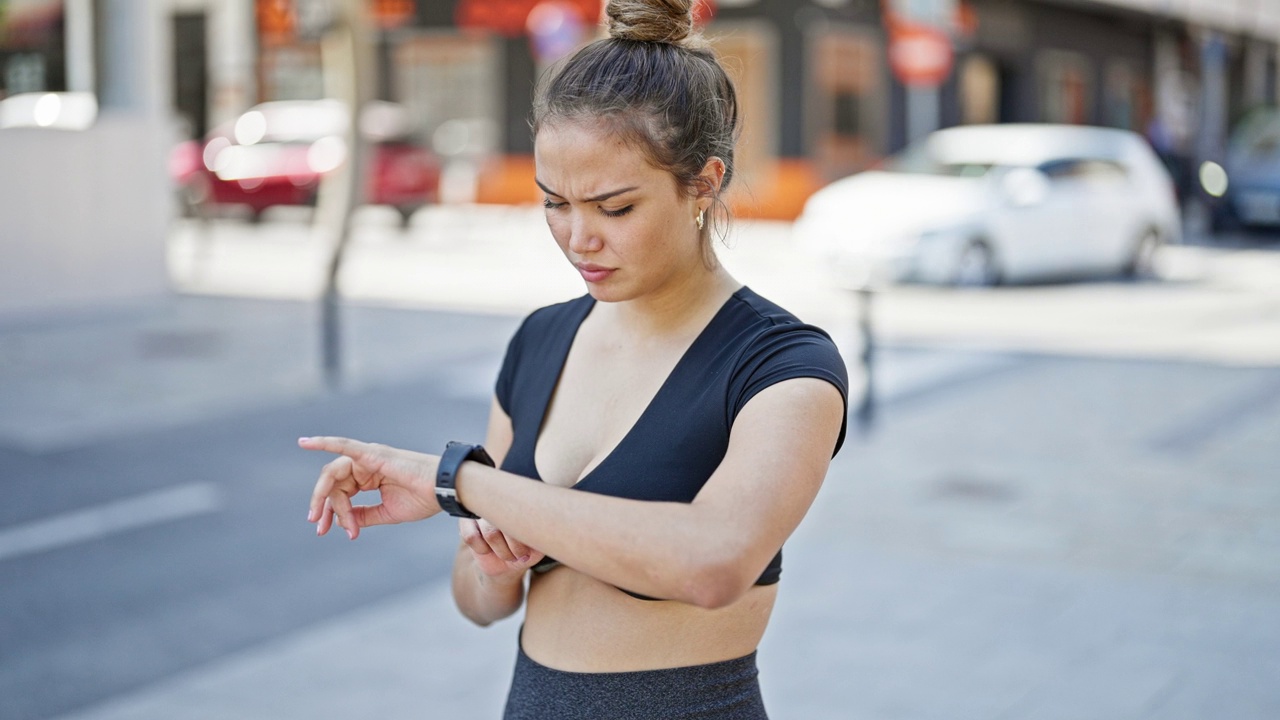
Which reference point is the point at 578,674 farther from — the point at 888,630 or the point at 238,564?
the point at 238,564

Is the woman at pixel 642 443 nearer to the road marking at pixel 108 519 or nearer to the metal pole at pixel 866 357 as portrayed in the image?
the road marking at pixel 108 519

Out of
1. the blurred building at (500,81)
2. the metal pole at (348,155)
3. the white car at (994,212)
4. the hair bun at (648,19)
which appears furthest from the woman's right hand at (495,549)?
the white car at (994,212)

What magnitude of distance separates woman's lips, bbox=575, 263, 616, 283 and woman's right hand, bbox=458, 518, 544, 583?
323mm

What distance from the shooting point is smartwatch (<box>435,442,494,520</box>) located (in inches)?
62.6

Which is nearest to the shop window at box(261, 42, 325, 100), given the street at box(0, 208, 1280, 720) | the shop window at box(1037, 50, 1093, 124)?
the shop window at box(1037, 50, 1093, 124)

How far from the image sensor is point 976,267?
1534 cm

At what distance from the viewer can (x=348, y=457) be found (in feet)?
5.44

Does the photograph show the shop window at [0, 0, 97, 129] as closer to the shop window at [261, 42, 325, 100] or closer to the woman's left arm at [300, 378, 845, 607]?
the woman's left arm at [300, 378, 845, 607]

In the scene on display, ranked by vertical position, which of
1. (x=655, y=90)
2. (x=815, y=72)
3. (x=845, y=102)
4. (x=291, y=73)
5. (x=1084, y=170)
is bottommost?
(x=1084, y=170)

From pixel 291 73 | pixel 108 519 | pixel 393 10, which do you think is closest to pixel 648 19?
pixel 108 519

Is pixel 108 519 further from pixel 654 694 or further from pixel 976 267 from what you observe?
pixel 976 267

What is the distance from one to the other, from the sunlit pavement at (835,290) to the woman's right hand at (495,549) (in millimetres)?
8068

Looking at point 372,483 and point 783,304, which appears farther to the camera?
point 783,304

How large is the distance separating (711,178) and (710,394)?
0.27 meters
